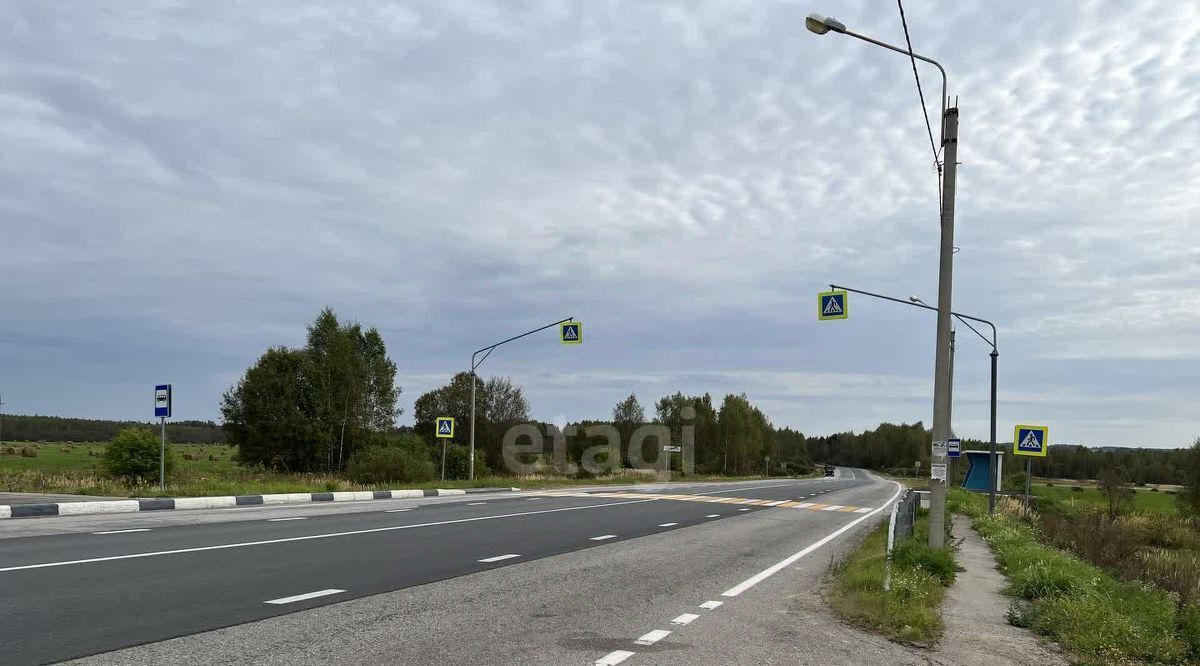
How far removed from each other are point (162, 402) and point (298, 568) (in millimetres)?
13294

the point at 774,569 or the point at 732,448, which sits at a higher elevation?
the point at 774,569

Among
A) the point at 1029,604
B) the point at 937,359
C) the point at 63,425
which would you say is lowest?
the point at 63,425

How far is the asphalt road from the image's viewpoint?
6.48 metres

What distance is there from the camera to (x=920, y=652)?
24.0 feet

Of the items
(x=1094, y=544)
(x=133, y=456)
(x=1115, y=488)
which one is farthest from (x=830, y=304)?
(x=1115, y=488)

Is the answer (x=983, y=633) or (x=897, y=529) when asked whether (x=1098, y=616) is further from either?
(x=897, y=529)

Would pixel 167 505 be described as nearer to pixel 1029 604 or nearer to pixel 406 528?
pixel 406 528

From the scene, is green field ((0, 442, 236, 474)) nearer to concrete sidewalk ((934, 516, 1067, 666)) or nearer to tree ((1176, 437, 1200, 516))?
concrete sidewalk ((934, 516, 1067, 666))

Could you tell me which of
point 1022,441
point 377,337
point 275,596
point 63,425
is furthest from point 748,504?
point 63,425

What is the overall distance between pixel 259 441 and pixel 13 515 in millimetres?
41428

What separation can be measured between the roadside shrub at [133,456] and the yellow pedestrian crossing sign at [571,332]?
49.5ft

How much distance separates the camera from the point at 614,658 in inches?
253

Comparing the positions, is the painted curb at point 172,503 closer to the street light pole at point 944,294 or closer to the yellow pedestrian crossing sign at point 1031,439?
the street light pole at point 944,294

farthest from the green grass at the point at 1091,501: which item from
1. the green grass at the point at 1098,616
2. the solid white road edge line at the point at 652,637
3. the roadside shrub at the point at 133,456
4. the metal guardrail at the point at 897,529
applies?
the solid white road edge line at the point at 652,637
